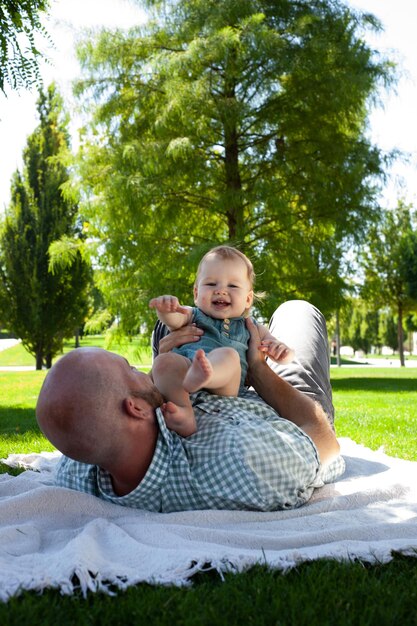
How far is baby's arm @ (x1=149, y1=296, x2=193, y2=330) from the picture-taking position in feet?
11.1

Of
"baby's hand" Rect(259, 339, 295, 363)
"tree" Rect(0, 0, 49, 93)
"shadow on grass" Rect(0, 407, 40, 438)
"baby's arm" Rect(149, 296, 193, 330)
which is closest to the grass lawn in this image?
"baby's hand" Rect(259, 339, 295, 363)

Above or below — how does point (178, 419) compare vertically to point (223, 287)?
below

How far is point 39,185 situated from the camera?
22.1 metres

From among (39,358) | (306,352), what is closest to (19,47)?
(306,352)

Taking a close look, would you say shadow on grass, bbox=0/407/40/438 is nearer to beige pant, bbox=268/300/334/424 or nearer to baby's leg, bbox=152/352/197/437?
beige pant, bbox=268/300/334/424

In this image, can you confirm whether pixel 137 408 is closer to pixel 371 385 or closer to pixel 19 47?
pixel 19 47

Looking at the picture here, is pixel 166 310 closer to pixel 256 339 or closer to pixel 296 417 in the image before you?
pixel 256 339

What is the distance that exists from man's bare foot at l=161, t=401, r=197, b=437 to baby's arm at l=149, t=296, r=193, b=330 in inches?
31.8

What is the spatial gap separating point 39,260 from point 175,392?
19490mm

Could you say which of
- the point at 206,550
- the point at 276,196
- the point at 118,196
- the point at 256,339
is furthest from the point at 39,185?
the point at 206,550

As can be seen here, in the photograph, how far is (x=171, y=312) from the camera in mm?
3541

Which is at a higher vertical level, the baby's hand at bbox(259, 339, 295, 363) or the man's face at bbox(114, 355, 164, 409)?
the baby's hand at bbox(259, 339, 295, 363)

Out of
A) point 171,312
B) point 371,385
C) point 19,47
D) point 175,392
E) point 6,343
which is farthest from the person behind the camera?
point 6,343

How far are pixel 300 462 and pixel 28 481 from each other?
142 cm
